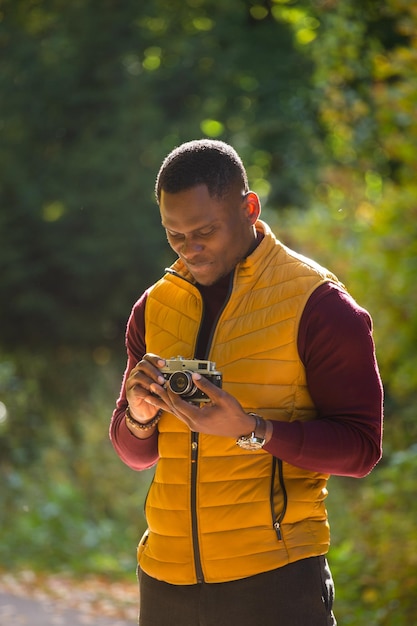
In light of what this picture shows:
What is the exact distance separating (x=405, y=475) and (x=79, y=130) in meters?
7.20

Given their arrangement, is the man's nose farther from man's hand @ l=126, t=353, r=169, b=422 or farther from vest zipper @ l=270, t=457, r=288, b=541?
vest zipper @ l=270, t=457, r=288, b=541

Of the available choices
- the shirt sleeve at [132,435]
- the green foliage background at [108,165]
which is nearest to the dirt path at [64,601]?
the green foliage background at [108,165]

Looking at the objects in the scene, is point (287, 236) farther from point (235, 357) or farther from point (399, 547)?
point (235, 357)

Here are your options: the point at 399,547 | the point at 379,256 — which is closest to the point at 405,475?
A: the point at 399,547

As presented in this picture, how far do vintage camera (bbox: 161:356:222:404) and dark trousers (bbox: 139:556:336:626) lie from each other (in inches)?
17.6

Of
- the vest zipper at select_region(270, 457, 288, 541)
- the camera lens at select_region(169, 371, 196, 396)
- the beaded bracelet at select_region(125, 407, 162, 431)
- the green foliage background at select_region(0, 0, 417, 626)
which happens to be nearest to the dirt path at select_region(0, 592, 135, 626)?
the green foliage background at select_region(0, 0, 417, 626)

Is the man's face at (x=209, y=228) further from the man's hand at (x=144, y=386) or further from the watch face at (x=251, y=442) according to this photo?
the watch face at (x=251, y=442)

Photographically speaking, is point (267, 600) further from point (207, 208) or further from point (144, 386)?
point (207, 208)

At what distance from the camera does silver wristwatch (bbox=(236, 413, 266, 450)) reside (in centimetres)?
244

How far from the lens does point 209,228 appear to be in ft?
8.66

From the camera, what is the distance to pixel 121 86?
40.5 feet

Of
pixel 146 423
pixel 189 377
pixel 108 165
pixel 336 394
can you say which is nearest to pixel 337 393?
pixel 336 394

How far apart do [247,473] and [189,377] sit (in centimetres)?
28

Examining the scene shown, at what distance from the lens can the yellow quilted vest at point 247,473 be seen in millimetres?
2525
